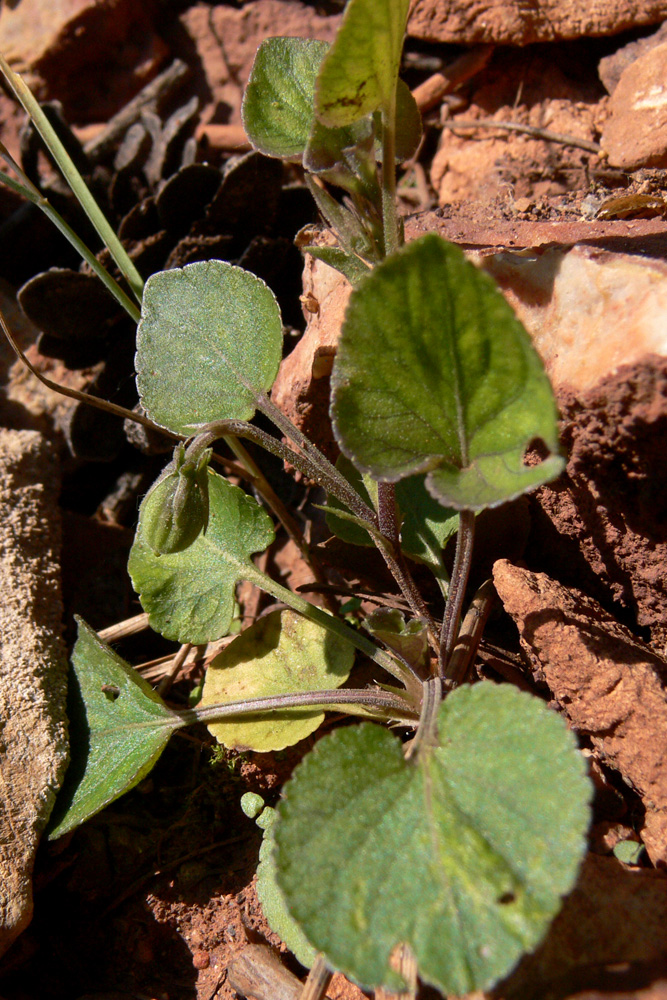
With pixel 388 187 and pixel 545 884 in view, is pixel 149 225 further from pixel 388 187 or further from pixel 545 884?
pixel 545 884

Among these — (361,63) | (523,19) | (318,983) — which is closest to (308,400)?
(361,63)

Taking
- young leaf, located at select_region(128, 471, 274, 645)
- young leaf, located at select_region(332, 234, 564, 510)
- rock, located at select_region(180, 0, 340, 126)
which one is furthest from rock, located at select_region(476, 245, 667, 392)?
rock, located at select_region(180, 0, 340, 126)

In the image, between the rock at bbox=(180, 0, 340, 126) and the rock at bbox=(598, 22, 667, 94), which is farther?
the rock at bbox=(180, 0, 340, 126)

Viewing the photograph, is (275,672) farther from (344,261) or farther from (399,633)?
(344,261)

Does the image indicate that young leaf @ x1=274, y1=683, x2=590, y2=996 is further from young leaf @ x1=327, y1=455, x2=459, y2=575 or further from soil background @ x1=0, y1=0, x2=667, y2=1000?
young leaf @ x1=327, y1=455, x2=459, y2=575

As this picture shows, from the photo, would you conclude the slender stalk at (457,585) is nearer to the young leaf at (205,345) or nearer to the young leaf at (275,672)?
the young leaf at (275,672)
